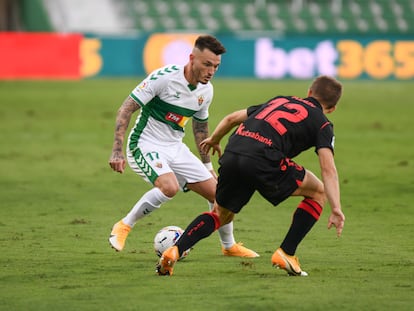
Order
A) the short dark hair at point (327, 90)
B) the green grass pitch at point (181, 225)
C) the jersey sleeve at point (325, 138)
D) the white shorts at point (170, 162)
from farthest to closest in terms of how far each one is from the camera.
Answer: the white shorts at point (170, 162) → the short dark hair at point (327, 90) → the jersey sleeve at point (325, 138) → the green grass pitch at point (181, 225)

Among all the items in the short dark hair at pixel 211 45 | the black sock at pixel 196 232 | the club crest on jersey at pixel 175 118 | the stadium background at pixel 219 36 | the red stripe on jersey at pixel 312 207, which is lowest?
the stadium background at pixel 219 36

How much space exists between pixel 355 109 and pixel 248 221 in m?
15.3

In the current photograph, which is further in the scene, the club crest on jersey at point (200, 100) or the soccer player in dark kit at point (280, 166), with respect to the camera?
the club crest on jersey at point (200, 100)

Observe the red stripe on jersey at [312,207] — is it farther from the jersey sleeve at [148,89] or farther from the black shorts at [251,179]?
the jersey sleeve at [148,89]

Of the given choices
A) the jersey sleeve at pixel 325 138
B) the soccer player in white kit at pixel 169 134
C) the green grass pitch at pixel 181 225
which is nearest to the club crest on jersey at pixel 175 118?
the soccer player in white kit at pixel 169 134

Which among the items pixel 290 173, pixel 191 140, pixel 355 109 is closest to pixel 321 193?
pixel 290 173

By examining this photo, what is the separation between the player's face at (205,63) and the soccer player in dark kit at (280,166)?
2.75 feet

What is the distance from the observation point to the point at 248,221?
36.3 feet

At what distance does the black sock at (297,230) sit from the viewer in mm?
7762

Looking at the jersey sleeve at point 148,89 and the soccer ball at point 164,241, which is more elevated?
the jersey sleeve at point 148,89

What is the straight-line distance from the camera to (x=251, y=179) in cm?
757

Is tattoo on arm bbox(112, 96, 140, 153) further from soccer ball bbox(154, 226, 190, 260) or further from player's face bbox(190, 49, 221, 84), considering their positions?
soccer ball bbox(154, 226, 190, 260)

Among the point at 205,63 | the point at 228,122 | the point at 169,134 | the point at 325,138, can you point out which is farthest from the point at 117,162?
the point at 325,138

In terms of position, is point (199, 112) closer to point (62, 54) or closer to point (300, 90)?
point (300, 90)
